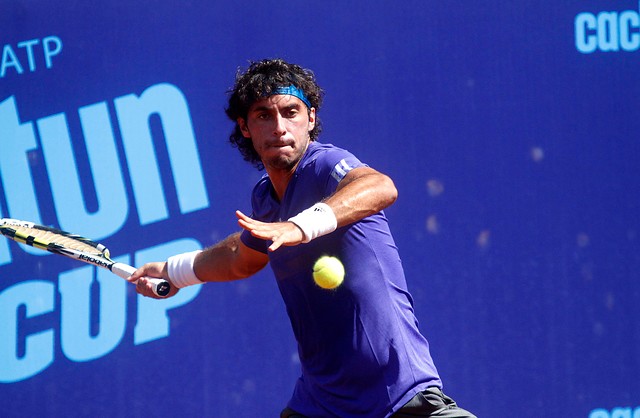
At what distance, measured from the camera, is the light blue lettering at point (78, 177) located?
4.26 meters

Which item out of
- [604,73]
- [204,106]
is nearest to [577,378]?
[604,73]

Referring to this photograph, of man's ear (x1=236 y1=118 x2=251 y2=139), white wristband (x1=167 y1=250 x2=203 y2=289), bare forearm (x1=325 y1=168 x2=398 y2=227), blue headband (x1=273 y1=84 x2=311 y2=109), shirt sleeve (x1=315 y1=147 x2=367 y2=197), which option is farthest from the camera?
white wristband (x1=167 y1=250 x2=203 y2=289)

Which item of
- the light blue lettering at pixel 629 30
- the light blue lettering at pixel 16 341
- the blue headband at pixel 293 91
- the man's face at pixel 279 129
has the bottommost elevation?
the light blue lettering at pixel 16 341

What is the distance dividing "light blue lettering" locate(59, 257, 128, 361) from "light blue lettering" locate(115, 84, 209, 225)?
0.32 meters

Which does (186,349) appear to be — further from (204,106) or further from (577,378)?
(577,378)

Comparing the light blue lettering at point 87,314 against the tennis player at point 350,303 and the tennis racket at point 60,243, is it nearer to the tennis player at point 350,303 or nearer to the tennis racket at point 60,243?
the tennis racket at point 60,243

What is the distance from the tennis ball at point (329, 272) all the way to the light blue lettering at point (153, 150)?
166cm

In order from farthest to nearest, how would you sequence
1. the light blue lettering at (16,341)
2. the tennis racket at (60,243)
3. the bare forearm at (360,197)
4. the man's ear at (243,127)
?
the light blue lettering at (16,341)
the tennis racket at (60,243)
the man's ear at (243,127)
the bare forearm at (360,197)

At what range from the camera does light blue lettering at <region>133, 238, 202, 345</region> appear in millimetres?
4254

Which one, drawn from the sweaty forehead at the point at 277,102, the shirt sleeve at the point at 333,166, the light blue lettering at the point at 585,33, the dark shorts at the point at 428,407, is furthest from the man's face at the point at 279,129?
the light blue lettering at the point at 585,33

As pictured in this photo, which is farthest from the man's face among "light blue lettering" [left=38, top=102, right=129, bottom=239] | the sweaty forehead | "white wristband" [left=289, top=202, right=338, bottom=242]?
"light blue lettering" [left=38, top=102, right=129, bottom=239]

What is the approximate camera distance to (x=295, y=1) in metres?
4.36

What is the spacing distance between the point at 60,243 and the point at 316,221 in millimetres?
1549

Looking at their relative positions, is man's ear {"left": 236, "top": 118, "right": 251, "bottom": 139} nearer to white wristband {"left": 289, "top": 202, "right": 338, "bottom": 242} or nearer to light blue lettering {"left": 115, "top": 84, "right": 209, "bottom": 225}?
white wristband {"left": 289, "top": 202, "right": 338, "bottom": 242}
